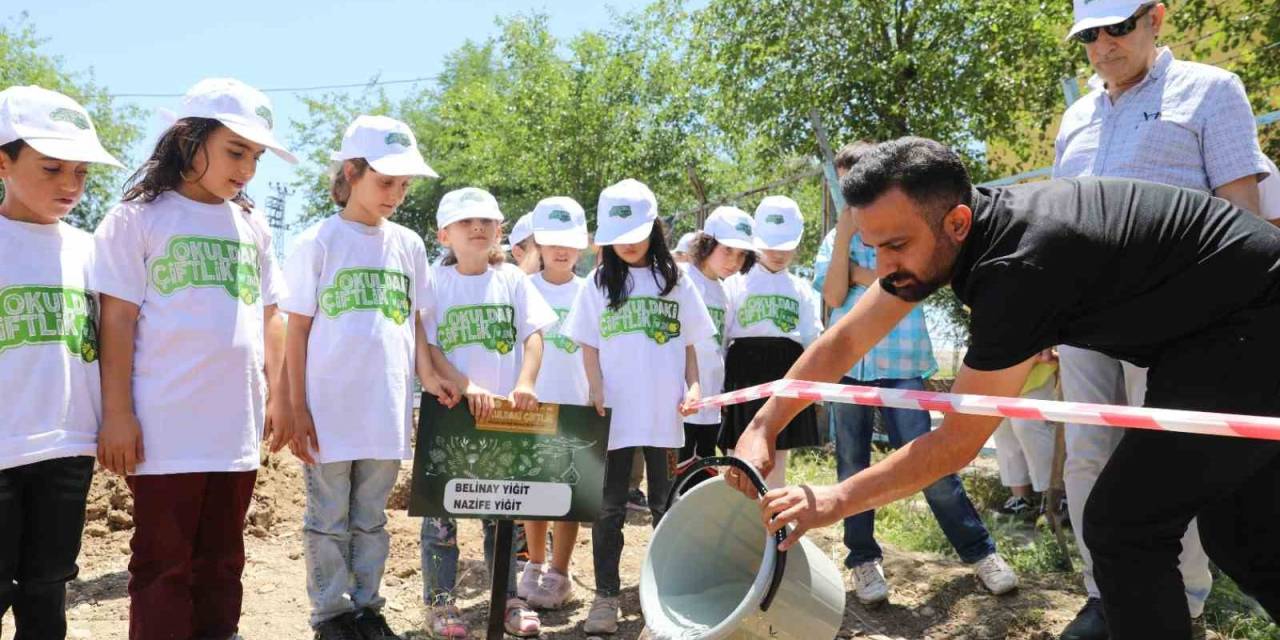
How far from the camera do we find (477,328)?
14.5ft

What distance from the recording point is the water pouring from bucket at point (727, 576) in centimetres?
228

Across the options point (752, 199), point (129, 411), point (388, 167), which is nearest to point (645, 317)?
point (388, 167)

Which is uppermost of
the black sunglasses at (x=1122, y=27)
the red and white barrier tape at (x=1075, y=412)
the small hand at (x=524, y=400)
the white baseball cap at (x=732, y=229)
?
the black sunglasses at (x=1122, y=27)

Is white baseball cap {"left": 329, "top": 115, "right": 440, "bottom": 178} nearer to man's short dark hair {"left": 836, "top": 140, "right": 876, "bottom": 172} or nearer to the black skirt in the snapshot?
man's short dark hair {"left": 836, "top": 140, "right": 876, "bottom": 172}

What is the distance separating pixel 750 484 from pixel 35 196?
242 centimetres

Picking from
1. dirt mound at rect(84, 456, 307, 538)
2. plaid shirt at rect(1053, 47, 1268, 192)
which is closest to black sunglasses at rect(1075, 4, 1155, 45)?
plaid shirt at rect(1053, 47, 1268, 192)

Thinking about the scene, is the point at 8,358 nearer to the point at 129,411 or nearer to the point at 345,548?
the point at 129,411

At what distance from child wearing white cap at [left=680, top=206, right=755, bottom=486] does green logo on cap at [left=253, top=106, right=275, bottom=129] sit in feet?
7.49

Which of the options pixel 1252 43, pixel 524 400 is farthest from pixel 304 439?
pixel 1252 43

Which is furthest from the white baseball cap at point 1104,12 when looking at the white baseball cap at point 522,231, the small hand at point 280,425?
the white baseball cap at point 522,231

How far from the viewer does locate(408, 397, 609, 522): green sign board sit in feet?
11.5

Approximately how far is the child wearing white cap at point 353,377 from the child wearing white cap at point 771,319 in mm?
1845

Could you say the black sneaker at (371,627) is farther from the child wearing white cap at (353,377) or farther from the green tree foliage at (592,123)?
the green tree foliage at (592,123)

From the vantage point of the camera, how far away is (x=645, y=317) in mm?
4648
